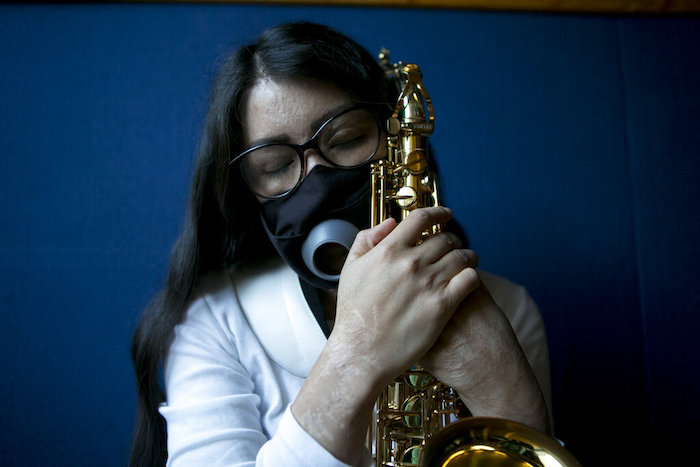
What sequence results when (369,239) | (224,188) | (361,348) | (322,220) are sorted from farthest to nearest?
(224,188) < (322,220) < (369,239) < (361,348)

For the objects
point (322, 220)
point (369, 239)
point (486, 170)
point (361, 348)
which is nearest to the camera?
point (361, 348)

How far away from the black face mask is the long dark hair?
0.71 feet

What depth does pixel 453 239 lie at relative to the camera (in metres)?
0.93

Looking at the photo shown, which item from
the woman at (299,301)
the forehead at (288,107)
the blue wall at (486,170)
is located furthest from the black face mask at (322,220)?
the blue wall at (486,170)

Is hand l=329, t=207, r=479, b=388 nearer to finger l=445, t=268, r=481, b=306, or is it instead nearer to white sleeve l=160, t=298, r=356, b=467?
finger l=445, t=268, r=481, b=306

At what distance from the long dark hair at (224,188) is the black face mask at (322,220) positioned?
0.22 meters

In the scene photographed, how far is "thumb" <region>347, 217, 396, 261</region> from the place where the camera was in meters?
0.90

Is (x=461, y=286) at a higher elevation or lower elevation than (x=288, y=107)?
lower

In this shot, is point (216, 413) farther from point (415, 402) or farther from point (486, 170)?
point (486, 170)

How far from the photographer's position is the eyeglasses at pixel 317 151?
1058 millimetres

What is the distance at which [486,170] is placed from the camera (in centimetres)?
162

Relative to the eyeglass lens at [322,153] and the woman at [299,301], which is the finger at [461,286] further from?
the eyeglass lens at [322,153]

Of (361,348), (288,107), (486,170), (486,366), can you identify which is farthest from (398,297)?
(486,170)

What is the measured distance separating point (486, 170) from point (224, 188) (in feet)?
3.14
